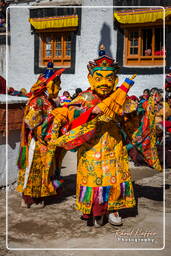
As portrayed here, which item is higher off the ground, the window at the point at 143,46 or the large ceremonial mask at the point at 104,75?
the window at the point at 143,46

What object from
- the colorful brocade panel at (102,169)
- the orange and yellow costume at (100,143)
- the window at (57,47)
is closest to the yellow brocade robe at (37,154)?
the orange and yellow costume at (100,143)

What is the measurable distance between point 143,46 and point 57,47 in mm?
3750

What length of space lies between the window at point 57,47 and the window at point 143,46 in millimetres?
2602

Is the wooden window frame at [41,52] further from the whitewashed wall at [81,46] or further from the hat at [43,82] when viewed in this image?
the hat at [43,82]

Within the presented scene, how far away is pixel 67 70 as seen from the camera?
619 inches

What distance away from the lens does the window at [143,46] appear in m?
14.3

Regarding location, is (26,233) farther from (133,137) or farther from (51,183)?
(133,137)

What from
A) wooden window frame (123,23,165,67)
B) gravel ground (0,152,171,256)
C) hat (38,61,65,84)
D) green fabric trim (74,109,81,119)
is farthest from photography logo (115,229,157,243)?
wooden window frame (123,23,165,67)

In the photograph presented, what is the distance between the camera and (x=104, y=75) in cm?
439

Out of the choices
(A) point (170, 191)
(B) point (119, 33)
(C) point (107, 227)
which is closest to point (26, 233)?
(C) point (107, 227)

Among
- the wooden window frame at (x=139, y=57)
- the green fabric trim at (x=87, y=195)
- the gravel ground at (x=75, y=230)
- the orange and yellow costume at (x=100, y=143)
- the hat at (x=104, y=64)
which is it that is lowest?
the gravel ground at (x=75, y=230)

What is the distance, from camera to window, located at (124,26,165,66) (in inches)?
564

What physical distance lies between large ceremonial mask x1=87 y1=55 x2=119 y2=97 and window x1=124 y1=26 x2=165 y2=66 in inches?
406

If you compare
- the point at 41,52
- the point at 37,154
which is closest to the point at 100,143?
the point at 37,154
